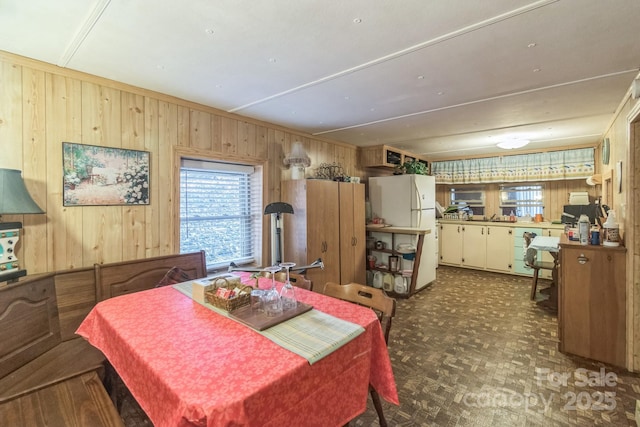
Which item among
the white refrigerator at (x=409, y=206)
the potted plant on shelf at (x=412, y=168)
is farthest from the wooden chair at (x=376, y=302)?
the potted plant on shelf at (x=412, y=168)

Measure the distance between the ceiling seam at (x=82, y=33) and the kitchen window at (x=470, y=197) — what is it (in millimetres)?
6448

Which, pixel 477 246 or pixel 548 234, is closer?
pixel 548 234

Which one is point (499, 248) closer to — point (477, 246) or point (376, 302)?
point (477, 246)

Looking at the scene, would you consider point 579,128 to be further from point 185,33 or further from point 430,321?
point 185,33

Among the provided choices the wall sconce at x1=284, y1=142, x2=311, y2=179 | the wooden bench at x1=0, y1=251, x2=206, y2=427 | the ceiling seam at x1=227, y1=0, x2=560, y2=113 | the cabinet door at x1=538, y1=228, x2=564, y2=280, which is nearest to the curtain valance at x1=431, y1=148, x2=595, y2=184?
the cabinet door at x1=538, y1=228, x2=564, y2=280

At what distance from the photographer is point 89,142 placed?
7.40 feet

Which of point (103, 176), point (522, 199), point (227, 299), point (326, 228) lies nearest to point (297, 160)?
point (326, 228)

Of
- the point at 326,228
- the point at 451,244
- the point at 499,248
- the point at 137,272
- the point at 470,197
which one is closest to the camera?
the point at 137,272

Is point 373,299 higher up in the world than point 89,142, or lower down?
lower down

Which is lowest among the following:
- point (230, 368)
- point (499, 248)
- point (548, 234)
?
point (499, 248)

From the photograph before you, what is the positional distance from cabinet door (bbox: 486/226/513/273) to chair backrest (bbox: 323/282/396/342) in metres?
4.40

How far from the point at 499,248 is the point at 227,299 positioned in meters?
5.29

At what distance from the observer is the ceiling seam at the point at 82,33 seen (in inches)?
57.9

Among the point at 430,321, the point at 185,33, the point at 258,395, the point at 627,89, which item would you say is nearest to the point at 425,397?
the point at 430,321
